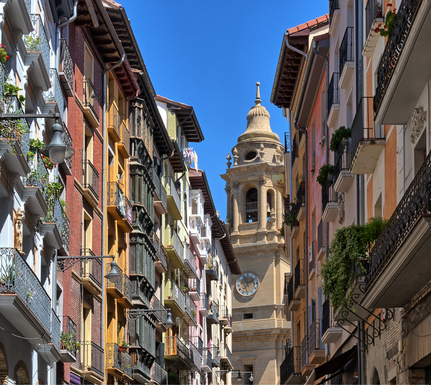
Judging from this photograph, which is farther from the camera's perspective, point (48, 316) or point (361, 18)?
point (361, 18)

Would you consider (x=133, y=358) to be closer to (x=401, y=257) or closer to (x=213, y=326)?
(x=401, y=257)

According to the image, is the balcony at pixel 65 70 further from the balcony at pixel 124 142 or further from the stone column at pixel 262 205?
the stone column at pixel 262 205

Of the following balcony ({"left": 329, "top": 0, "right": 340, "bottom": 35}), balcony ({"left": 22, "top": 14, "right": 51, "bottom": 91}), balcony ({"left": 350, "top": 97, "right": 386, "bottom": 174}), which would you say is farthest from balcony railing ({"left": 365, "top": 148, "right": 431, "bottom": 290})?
balcony ({"left": 329, "top": 0, "right": 340, "bottom": 35})

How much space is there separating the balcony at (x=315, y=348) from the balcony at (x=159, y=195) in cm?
1153

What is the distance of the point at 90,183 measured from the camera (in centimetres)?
2900

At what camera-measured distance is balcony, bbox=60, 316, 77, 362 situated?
23.3 metres

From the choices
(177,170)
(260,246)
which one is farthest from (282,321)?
(177,170)

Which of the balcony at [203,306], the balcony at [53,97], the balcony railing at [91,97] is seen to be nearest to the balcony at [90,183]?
the balcony railing at [91,97]

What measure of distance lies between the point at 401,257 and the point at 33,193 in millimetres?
9336

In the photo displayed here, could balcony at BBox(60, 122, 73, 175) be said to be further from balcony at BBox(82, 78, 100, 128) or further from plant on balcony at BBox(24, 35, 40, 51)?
plant on balcony at BBox(24, 35, 40, 51)

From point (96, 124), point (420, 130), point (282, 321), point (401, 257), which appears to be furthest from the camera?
point (282, 321)

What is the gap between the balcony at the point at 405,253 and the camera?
38.4 feet

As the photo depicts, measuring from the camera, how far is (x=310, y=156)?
114 feet

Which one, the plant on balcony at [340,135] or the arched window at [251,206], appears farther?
the arched window at [251,206]
